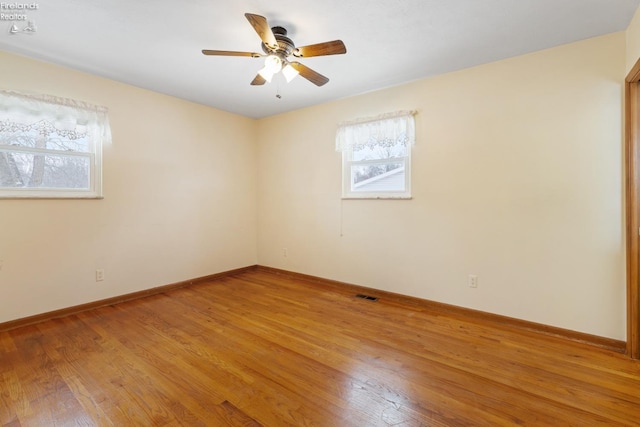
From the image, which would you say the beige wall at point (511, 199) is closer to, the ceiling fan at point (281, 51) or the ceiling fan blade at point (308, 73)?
the ceiling fan blade at point (308, 73)

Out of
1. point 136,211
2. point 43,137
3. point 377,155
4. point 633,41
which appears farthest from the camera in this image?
point 377,155

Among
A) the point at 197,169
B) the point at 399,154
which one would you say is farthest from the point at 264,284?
the point at 399,154

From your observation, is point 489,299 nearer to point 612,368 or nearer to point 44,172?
point 612,368

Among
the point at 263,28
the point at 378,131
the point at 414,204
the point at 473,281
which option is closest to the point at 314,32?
the point at 263,28

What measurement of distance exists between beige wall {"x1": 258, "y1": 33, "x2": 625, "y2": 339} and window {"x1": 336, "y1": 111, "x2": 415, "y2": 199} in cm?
11

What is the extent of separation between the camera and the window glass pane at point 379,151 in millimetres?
3250

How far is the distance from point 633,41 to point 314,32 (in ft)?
7.60

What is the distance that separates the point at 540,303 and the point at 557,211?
83 cm

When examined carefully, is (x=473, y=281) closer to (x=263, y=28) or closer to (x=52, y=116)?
(x=263, y=28)

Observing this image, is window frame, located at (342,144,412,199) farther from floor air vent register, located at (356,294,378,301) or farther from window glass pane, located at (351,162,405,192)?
floor air vent register, located at (356,294,378,301)

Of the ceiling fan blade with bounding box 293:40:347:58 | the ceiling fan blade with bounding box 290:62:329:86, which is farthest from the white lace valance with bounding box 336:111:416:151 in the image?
the ceiling fan blade with bounding box 293:40:347:58

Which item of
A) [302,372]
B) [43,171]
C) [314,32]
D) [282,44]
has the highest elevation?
[314,32]

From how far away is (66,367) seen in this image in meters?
1.93

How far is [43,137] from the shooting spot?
2.69 metres
